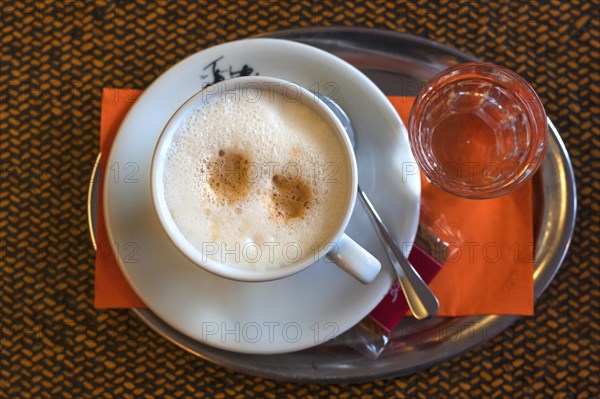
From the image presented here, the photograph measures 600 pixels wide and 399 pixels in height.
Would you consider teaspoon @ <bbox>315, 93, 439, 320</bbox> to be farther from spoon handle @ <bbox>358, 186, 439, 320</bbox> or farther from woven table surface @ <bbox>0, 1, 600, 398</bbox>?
woven table surface @ <bbox>0, 1, 600, 398</bbox>

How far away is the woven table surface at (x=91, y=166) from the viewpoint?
75 cm

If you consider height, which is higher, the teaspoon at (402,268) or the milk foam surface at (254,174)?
the milk foam surface at (254,174)

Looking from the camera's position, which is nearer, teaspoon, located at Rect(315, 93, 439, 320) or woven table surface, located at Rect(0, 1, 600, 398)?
teaspoon, located at Rect(315, 93, 439, 320)

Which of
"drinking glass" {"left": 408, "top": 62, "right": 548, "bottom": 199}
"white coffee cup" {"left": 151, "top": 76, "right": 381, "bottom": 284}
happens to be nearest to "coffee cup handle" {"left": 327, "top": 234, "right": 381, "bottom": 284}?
"white coffee cup" {"left": 151, "top": 76, "right": 381, "bottom": 284}

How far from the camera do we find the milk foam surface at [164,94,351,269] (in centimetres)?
57

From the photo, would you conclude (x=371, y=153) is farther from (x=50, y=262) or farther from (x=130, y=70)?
(x=50, y=262)

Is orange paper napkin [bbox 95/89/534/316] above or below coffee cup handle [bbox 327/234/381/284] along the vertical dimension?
below

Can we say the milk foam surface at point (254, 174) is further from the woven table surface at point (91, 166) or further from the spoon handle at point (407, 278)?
the woven table surface at point (91, 166)

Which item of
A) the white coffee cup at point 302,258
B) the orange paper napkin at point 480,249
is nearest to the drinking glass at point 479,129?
the orange paper napkin at point 480,249

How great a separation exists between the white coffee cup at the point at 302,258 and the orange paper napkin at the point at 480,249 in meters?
0.17

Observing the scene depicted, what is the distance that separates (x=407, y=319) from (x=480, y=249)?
129mm

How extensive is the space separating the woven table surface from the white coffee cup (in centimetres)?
22

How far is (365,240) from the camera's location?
2.18 feet

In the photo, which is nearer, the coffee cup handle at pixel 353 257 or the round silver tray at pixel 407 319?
the coffee cup handle at pixel 353 257
